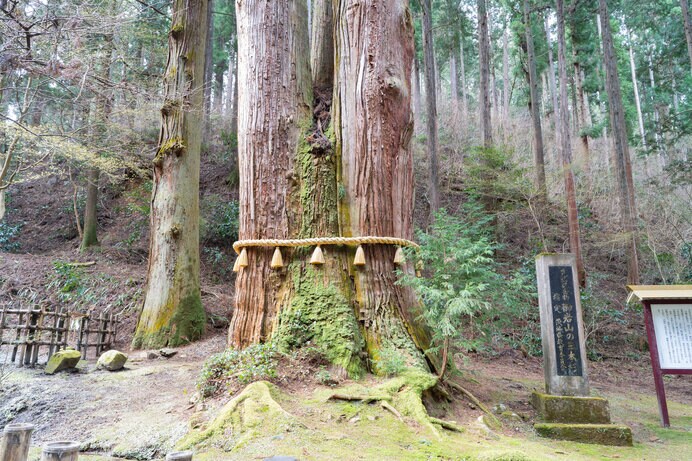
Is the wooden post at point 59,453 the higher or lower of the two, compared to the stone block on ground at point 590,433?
higher

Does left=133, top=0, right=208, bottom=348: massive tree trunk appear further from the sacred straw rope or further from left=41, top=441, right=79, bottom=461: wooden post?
left=41, top=441, right=79, bottom=461: wooden post

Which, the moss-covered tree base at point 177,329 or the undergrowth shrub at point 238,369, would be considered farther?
the moss-covered tree base at point 177,329

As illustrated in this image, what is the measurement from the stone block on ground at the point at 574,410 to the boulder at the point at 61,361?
5.12 meters

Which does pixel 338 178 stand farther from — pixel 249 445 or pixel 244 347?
pixel 249 445

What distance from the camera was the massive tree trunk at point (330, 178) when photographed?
12.0 feet

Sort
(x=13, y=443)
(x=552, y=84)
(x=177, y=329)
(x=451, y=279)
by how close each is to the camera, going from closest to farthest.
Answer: (x=13, y=443) < (x=451, y=279) < (x=177, y=329) < (x=552, y=84)

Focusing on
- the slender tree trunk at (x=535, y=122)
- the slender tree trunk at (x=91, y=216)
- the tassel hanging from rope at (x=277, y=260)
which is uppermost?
the slender tree trunk at (x=535, y=122)

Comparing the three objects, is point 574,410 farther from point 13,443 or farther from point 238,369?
point 13,443

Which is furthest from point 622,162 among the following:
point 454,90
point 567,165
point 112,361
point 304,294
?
point 454,90

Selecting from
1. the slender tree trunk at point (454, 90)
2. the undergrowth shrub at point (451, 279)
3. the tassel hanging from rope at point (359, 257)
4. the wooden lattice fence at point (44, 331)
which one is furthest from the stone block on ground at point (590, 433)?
the slender tree trunk at point (454, 90)

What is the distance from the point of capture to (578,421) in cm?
383

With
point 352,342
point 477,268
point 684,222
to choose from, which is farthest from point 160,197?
point 684,222

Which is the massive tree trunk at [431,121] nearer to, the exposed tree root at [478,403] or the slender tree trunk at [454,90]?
the slender tree trunk at [454,90]

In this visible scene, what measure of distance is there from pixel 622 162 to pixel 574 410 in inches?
335
